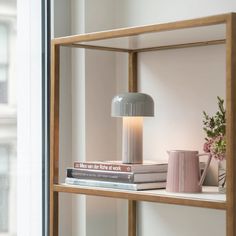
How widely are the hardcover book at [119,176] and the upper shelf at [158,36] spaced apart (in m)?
0.37

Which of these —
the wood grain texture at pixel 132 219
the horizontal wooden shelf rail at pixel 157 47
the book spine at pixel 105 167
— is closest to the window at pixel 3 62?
the horizontal wooden shelf rail at pixel 157 47

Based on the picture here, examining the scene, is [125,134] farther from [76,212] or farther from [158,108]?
[76,212]

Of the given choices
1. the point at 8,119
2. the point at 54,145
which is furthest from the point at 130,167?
the point at 8,119

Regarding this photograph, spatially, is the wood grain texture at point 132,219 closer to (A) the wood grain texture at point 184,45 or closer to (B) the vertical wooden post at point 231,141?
(A) the wood grain texture at point 184,45

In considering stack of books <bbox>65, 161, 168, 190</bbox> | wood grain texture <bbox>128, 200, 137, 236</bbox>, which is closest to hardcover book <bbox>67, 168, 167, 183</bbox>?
stack of books <bbox>65, 161, 168, 190</bbox>

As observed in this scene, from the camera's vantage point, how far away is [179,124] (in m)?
2.02

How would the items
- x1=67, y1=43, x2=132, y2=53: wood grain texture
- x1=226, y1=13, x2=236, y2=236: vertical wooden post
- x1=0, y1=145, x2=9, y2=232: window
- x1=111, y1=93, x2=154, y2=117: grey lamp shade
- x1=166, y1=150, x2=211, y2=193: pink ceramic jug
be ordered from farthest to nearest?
x1=0, y1=145, x2=9, y2=232: window, x1=67, y1=43, x2=132, y2=53: wood grain texture, x1=111, y1=93, x2=154, y2=117: grey lamp shade, x1=166, y1=150, x2=211, y2=193: pink ceramic jug, x1=226, y1=13, x2=236, y2=236: vertical wooden post

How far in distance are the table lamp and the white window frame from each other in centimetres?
40

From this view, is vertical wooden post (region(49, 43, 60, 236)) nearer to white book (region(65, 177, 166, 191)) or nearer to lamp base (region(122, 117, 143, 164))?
white book (region(65, 177, 166, 191))

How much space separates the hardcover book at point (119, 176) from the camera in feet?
5.80

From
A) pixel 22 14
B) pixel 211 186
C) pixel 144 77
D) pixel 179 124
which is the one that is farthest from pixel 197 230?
pixel 22 14

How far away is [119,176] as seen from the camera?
180 centimetres

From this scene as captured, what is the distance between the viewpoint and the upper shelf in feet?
5.19

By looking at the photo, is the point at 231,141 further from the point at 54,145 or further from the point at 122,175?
the point at 54,145
